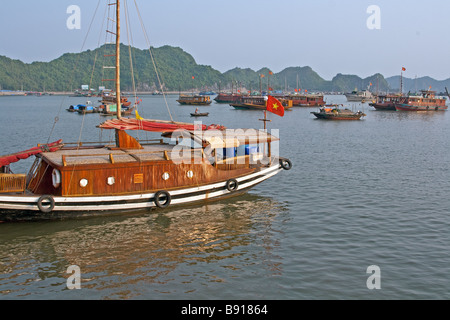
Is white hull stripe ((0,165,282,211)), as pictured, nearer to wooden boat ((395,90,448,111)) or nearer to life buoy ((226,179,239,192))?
life buoy ((226,179,239,192))

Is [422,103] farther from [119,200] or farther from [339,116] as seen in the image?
[119,200]

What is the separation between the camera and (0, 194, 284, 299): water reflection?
14.5 meters

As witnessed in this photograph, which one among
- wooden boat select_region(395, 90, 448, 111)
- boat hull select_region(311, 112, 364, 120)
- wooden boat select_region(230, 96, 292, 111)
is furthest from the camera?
wooden boat select_region(230, 96, 292, 111)

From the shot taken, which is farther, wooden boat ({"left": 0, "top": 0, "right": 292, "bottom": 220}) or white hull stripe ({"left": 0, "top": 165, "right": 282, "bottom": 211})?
wooden boat ({"left": 0, "top": 0, "right": 292, "bottom": 220})

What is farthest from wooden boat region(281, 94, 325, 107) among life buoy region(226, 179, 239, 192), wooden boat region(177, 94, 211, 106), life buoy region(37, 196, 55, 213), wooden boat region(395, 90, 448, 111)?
life buoy region(37, 196, 55, 213)

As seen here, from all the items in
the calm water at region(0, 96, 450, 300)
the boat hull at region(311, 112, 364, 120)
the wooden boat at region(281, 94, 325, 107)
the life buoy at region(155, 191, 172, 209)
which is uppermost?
the wooden boat at region(281, 94, 325, 107)

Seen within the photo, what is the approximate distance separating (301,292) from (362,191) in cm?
1454

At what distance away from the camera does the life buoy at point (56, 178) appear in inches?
760

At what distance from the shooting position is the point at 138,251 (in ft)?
56.1

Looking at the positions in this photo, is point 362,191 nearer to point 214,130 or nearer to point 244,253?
point 214,130

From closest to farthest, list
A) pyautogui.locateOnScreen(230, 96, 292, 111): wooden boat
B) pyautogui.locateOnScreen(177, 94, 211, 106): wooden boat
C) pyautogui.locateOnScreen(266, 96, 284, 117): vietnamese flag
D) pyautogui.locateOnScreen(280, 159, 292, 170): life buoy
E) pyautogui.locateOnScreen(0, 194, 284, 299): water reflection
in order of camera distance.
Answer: pyautogui.locateOnScreen(0, 194, 284, 299): water reflection → pyautogui.locateOnScreen(266, 96, 284, 117): vietnamese flag → pyautogui.locateOnScreen(280, 159, 292, 170): life buoy → pyautogui.locateOnScreen(230, 96, 292, 111): wooden boat → pyautogui.locateOnScreen(177, 94, 211, 106): wooden boat

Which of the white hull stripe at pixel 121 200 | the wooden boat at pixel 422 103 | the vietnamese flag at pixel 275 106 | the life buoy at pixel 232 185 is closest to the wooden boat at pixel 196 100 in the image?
the wooden boat at pixel 422 103

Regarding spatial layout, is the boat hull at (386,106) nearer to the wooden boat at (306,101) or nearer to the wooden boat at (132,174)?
the wooden boat at (306,101)

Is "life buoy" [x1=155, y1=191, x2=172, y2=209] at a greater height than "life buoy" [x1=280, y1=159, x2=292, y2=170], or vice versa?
"life buoy" [x1=280, y1=159, x2=292, y2=170]
